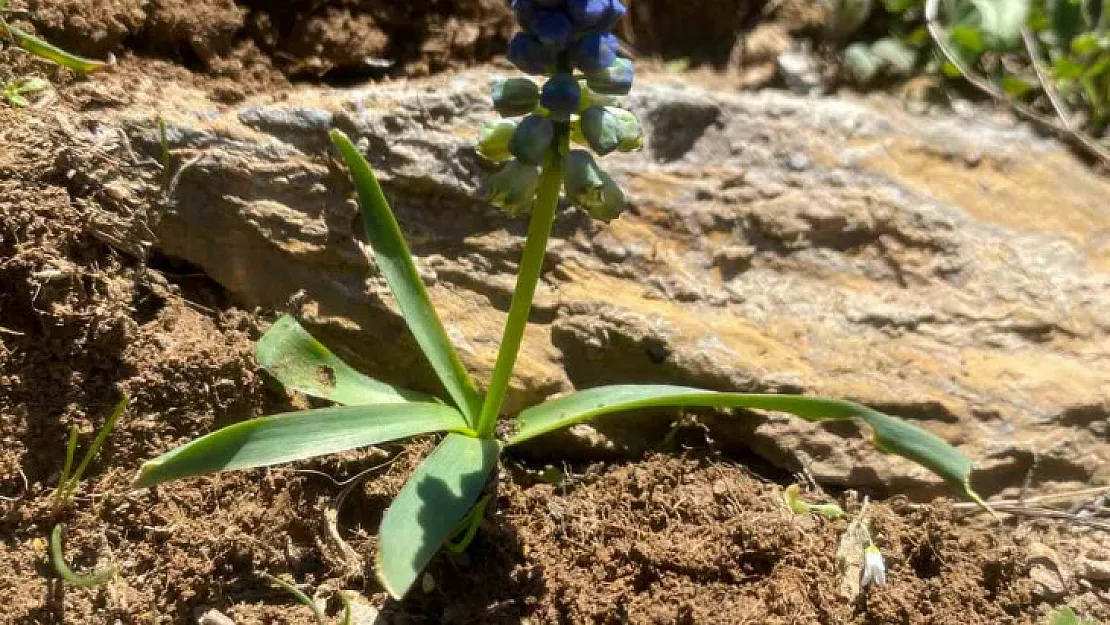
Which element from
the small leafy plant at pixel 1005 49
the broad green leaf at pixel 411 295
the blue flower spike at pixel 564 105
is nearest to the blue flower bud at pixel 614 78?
the blue flower spike at pixel 564 105

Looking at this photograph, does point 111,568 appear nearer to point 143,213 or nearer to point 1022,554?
point 143,213

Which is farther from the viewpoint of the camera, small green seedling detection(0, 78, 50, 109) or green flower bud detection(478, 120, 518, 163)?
small green seedling detection(0, 78, 50, 109)

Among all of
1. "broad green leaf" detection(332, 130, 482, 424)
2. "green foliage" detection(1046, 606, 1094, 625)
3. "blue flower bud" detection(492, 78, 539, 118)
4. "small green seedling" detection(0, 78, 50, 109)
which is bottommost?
"green foliage" detection(1046, 606, 1094, 625)

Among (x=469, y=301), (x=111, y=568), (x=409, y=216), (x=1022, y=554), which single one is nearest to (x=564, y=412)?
(x=469, y=301)

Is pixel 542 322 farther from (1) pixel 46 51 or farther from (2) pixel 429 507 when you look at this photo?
(1) pixel 46 51

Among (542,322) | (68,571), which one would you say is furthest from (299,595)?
(542,322)

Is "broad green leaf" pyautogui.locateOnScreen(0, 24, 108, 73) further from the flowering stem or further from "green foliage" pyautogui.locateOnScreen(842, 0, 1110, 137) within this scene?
"green foliage" pyautogui.locateOnScreen(842, 0, 1110, 137)

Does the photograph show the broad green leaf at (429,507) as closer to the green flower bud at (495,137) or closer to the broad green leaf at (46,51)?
the green flower bud at (495,137)

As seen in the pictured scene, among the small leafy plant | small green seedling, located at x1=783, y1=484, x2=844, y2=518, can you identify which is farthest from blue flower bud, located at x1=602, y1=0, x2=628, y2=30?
the small leafy plant
